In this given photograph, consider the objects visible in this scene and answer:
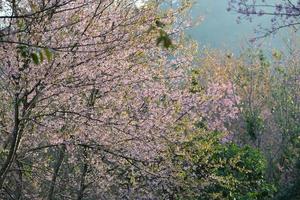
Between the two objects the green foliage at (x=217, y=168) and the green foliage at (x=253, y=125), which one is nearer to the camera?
the green foliage at (x=217, y=168)

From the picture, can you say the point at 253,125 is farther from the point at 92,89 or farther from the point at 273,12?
the point at 273,12

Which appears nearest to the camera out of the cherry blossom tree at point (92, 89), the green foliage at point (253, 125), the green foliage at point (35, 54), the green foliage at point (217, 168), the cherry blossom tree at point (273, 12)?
the green foliage at point (35, 54)

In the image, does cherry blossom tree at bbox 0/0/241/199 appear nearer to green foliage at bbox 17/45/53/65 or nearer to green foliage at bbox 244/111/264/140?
green foliage at bbox 17/45/53/65

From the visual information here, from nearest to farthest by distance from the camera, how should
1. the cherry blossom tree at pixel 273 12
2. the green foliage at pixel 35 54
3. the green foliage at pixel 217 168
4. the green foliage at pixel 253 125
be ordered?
the green foliage at pixel 35 54, the cherry blossom tree at pixel 273 12, the green foliage at pixel 217 168, the green foliage at pixel 253 125

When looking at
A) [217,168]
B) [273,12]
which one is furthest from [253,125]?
[273,12]

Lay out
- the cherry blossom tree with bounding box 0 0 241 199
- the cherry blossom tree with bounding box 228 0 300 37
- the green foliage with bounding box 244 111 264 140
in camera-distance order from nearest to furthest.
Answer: the cherry blossom tree with bounding box 228 0 300 37 → the cherry blossom tree with bounding box 0 0 241 199 → the green foliage with bounding box 244 111 264 140

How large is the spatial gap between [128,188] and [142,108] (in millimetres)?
2179

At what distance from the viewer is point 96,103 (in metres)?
8.71

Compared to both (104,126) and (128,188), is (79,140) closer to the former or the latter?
(104,126)

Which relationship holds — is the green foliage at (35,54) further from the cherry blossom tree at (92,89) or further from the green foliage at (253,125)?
the green foliage at (253,125)

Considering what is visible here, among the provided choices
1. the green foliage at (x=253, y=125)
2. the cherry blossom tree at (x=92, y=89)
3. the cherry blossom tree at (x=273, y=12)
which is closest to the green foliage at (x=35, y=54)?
the cherry blossom tree at (x=92, y=89)

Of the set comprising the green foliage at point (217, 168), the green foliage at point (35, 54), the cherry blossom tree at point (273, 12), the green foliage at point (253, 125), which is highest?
the green foliage at point (253, 125)

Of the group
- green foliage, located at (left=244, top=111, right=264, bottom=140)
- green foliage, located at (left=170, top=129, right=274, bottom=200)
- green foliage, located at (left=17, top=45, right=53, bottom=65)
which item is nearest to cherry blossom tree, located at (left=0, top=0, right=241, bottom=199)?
green foliage, located at (left=17, top=45, right=53, bottom=65)

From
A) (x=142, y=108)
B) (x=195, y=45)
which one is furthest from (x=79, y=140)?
(x=195, y=45)
